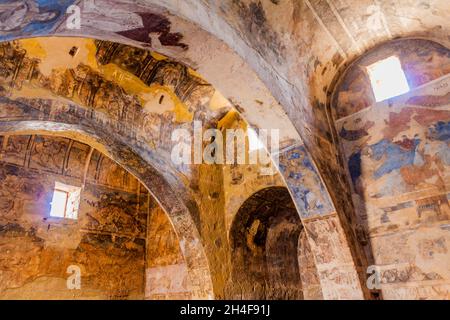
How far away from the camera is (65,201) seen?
996 cm

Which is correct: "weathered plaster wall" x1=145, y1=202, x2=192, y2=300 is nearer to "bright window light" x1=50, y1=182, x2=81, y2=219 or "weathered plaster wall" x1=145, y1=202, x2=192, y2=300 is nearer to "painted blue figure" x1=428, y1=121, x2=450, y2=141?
"bright window light" x1=50, y1=182, x2=81, y2=219

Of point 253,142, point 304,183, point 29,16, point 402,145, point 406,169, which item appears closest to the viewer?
point 29,16

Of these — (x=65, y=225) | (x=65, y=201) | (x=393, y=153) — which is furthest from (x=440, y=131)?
(x=65, y=201)

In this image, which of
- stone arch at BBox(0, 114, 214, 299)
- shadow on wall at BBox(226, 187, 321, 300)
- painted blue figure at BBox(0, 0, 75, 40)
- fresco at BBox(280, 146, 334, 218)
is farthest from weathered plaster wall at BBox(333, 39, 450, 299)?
painted blue figure at BBox(0, 0, 75, 40)

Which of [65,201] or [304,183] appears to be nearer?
[304,183]

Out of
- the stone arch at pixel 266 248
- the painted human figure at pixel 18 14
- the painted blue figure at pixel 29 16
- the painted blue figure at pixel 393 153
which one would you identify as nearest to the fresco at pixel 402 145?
the painted blue figure at pixel 393 153

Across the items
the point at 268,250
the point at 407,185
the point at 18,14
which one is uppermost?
the point at 18,14

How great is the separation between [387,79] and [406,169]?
197 cm

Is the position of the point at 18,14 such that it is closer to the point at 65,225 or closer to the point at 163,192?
the point at 163,192

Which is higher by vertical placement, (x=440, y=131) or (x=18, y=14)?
(x=18, y=14)

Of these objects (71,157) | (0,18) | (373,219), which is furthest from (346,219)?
(71,157)

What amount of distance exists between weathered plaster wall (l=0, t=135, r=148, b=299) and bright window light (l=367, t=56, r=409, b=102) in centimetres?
765

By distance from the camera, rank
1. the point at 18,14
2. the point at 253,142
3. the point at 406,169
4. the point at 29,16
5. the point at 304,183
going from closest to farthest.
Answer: the point at 18,14, the point at 29,16, the point at 304,183, the point at 406,169, the point at 253,142

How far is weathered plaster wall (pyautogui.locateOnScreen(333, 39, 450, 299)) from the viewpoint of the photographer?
5.63m
